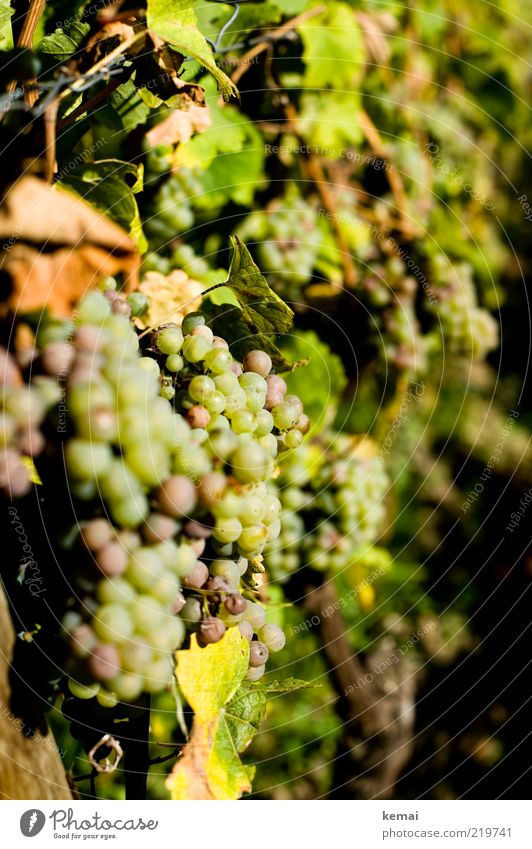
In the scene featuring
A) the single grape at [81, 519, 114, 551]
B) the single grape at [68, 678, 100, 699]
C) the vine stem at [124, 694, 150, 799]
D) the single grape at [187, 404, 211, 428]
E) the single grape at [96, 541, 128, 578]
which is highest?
the single grape at [187, 404, 211, 428]

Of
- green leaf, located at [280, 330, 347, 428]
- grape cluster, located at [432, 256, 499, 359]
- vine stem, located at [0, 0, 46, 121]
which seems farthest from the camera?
grape cluster, located at [432, 256, 499, 359]

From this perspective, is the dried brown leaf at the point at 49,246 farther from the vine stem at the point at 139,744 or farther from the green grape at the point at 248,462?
the vine stem at the point at 139,744

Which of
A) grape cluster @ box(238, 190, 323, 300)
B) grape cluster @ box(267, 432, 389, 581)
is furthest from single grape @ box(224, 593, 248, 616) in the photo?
grape cluster @ box(238, 190, 323, 300)

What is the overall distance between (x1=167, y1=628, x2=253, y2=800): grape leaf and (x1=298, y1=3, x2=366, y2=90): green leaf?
748 millimetres

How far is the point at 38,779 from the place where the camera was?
0.50 metres

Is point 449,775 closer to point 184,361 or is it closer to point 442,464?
point 442,464

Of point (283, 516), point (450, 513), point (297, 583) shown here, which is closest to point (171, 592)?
point (283, 516)

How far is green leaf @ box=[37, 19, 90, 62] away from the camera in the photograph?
0.56 meters

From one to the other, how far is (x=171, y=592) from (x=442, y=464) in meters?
1.84

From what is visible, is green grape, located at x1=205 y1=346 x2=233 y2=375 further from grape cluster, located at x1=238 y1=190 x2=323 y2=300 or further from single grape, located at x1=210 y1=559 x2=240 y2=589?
grape cluster, located at x1=238 y1=190 x2=323 y2=300

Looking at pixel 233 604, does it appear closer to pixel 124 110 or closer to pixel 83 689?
pixel 83 689
